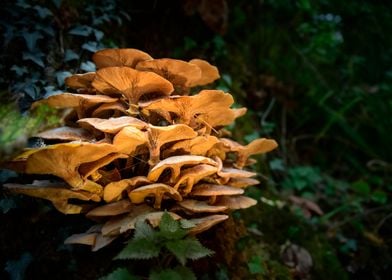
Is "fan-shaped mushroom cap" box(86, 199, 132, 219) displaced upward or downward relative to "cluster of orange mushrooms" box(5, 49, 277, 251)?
downward

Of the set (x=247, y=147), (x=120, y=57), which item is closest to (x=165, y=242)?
(x=247, y=147)

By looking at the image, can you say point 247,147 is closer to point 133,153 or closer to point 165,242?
point 133,153

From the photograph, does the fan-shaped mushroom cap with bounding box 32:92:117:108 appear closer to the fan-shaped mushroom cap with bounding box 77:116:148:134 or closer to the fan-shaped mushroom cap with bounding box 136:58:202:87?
the fan-shaped mushroom cap with bounding box 77:116:148:134

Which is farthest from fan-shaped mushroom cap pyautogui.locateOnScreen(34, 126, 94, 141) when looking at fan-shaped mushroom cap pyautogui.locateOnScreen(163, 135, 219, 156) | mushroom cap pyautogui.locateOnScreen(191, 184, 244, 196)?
mushroom cap pyautogui.locateOnScreen(191, 184, 244, 196)

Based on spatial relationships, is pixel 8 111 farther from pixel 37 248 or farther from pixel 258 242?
pixel 258 242

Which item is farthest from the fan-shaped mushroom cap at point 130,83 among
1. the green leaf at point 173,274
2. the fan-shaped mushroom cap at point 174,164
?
the green leaf at point 173,274

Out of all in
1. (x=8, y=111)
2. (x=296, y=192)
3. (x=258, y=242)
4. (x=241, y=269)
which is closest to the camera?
(x=8, y=111)

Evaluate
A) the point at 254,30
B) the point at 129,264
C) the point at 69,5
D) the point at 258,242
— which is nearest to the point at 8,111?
the point at 129,264

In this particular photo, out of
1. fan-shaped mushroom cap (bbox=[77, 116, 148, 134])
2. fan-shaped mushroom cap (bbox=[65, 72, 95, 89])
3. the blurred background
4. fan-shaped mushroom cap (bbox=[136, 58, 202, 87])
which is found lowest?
the blurred background
